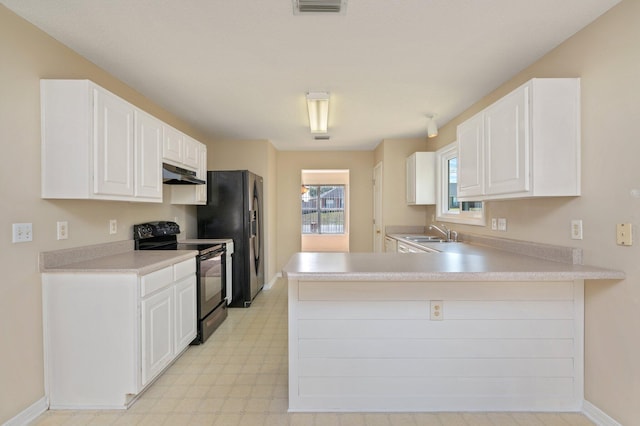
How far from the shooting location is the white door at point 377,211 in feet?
17.2

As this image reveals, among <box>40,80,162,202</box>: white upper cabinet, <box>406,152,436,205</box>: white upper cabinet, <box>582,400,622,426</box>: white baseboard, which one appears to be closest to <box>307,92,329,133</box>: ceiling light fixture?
<box>406,152,436,205</box>: white upper cabinet

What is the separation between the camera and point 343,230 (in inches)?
336

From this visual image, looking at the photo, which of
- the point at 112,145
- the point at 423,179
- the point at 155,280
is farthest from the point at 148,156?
the point at 423,179

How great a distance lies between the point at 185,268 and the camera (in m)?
2.75

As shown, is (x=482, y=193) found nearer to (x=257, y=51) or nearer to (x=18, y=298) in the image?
(x=257, y=51)

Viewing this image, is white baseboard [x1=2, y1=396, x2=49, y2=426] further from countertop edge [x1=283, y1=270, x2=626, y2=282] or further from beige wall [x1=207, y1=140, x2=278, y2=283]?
beige wall [x1=207, y1=140, x2=278, y2=283]

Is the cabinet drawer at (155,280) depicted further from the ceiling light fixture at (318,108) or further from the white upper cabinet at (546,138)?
the white upper cabinet at (546,138)

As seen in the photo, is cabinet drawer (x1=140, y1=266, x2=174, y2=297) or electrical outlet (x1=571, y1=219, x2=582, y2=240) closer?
electrical outlet (x1=571, y1=219, x2=582, y2=240)

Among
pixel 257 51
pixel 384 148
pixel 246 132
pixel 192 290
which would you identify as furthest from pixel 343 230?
pixel 257 51

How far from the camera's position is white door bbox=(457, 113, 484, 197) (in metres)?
2.51

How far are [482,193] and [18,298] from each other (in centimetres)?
321

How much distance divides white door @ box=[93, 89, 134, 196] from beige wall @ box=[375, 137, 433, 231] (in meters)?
3.60

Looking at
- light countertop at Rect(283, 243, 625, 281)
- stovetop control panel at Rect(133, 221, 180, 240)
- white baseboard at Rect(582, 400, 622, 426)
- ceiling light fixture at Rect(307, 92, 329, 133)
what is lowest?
white baseboard at Rect(582, 400, 622, 426)

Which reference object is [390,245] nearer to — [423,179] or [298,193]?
[423,179]
